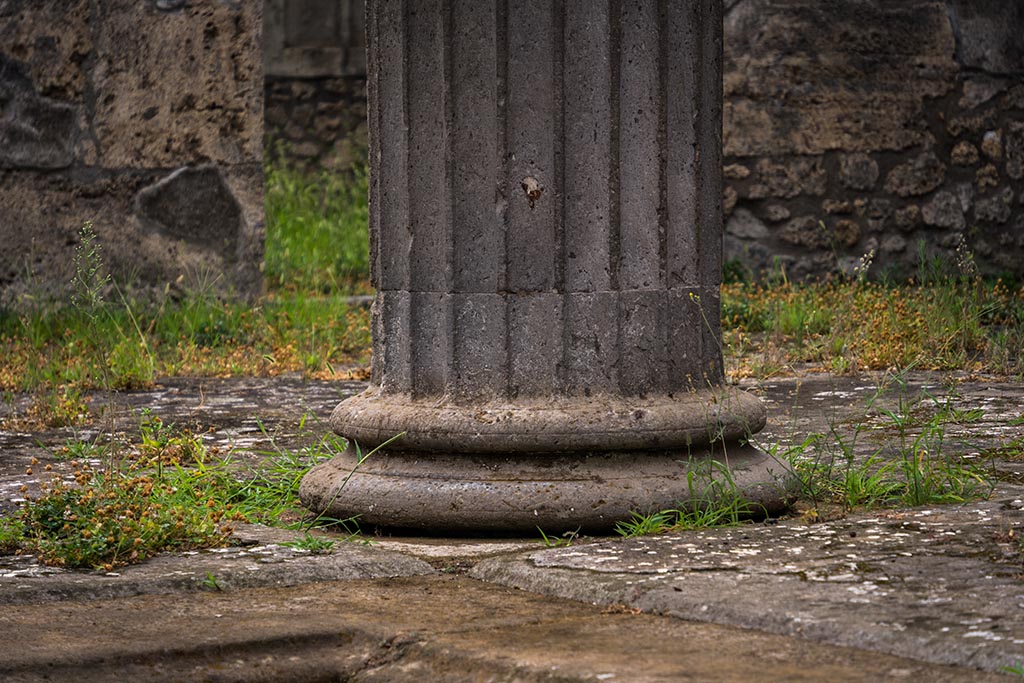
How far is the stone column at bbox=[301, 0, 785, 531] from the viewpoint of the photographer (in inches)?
118

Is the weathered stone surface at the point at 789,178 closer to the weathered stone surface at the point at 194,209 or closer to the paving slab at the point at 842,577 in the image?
the weathered stone surface at the point at 194,209

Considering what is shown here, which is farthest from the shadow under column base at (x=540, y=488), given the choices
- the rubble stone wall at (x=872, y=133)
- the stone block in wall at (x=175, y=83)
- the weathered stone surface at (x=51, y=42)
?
the rubble stone wall at (x=872, y=133)

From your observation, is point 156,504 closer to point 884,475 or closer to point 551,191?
point 551,191

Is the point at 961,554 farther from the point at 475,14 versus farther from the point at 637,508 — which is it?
the point at 475,14

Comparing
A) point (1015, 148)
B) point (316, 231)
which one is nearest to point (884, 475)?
point (1015, 148)

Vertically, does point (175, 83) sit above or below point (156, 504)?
above

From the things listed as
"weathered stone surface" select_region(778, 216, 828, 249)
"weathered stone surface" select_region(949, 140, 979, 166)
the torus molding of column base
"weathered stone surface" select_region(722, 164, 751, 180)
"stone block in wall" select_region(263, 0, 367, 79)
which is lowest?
the torus molding of column base

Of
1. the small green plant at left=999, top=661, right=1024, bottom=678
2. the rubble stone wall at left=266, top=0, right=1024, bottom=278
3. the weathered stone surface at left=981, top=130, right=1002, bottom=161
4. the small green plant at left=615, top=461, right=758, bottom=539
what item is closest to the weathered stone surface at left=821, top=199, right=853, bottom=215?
the rubble stone wall at left=266, top=0, right=1024, bottom=278

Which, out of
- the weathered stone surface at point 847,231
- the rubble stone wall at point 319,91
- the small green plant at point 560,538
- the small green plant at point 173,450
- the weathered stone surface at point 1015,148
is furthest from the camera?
the rubble stone wall at point 319,91

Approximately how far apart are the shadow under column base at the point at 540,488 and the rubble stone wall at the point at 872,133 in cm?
441

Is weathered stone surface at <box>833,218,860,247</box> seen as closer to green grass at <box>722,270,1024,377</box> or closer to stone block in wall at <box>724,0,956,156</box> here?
stone block in wall at <box>724,0,956,156</box>

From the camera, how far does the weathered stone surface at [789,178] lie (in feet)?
24.9

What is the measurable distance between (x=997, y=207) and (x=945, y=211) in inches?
9.7

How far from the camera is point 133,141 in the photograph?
656 cm
